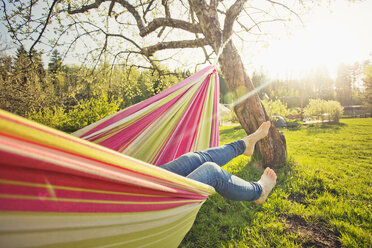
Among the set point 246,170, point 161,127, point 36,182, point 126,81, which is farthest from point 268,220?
point 126,81

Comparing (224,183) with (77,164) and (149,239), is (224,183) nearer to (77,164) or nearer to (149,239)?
(149,239)

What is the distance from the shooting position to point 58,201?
1.57 ft

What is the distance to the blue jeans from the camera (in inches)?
42.7

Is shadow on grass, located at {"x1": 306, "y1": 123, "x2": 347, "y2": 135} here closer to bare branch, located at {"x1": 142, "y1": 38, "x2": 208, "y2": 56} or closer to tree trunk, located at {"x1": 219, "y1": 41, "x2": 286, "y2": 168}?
tree trunk, located at {"x1": 219, "y1": 41, "x2": 286, "y2": 168}

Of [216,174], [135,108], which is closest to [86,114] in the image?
[135,108]

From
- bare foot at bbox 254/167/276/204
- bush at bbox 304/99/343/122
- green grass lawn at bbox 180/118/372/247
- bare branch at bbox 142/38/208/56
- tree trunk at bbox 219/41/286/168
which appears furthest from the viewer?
bush at bbox 304/99/343/122

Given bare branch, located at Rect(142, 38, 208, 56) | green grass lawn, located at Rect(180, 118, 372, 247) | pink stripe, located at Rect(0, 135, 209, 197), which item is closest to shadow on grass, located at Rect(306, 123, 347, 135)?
green grass lawn, located at Rect(180, 118, 372, 247)

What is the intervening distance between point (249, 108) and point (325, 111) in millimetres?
7812

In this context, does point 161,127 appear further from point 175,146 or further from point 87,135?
point 87,135

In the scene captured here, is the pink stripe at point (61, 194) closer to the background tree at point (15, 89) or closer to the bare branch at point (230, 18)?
the bare branch at point (230, 18)

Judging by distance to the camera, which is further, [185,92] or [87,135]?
[185,92]

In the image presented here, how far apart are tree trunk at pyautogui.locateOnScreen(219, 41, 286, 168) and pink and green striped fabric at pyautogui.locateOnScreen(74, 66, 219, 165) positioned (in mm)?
332

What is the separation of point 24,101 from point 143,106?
20.1 ft

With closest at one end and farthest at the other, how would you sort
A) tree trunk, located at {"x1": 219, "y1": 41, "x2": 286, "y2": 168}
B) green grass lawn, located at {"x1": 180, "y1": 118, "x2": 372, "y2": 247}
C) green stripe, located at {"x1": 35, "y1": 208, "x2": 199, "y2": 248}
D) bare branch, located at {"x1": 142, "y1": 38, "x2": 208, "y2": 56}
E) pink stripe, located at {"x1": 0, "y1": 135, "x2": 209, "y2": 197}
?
pink stripe, located at {"x1": 0, "y1": 135, "x2": 209, "y2": 197}, green stripe, located at {"x1": 35, "y1": 208, "x2": 199, "y2": 248}, green grass lawn, located at {"x1": 180, "y1": 118, "x2": 372, "y2": 247}, tree trunk, located at {"x1": 219, "y1": 41, "x2": 286, "y2": 168}, bare branch, located at {"x1": 142, "y1": 38, "x2": 208, "y2": 56}
